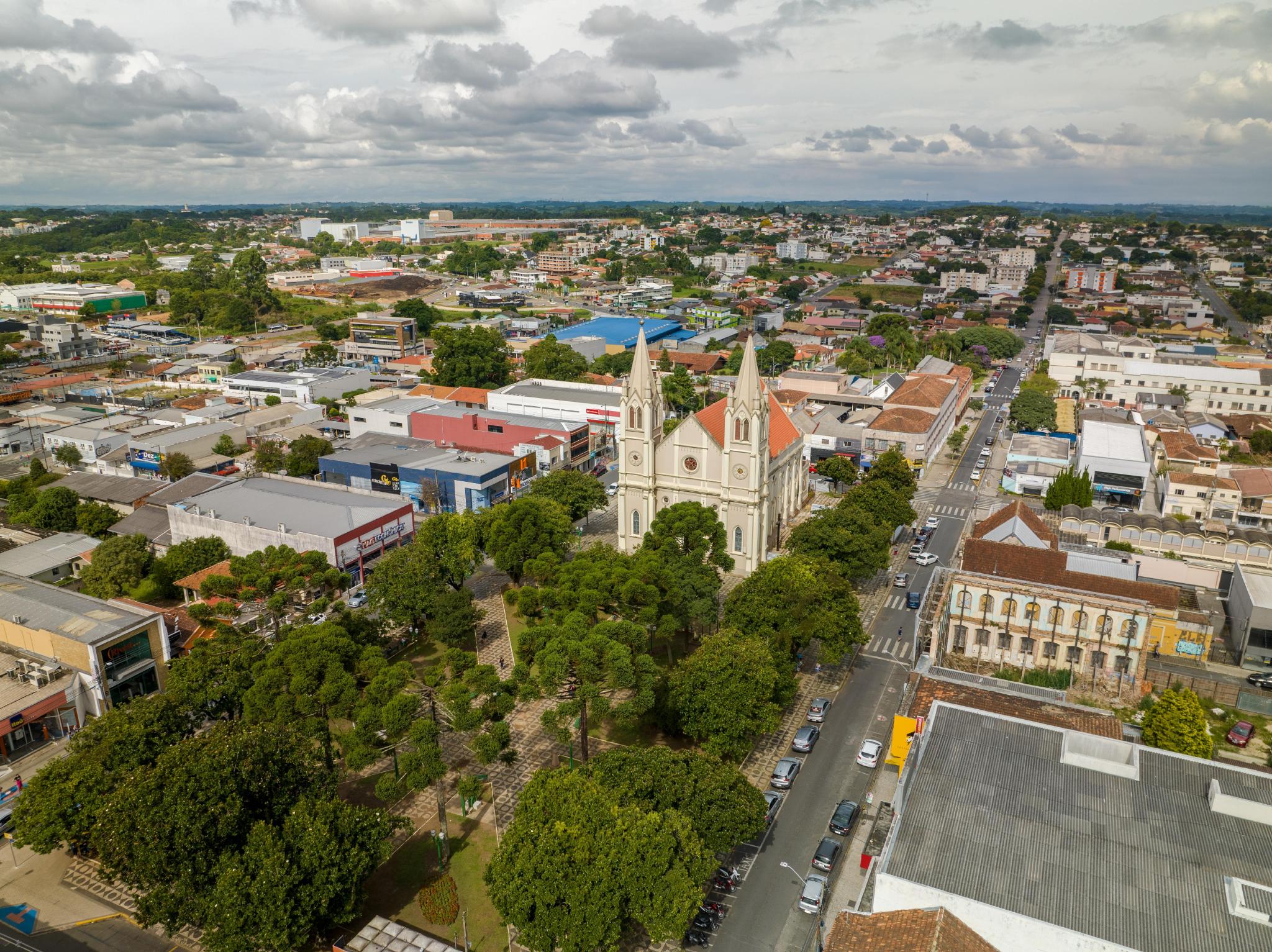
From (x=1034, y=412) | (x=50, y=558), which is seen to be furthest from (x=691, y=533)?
(x=1034, y=412)

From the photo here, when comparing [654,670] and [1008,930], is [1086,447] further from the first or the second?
[1008,930]

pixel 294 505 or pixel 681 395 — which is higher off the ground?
pixel 681 395

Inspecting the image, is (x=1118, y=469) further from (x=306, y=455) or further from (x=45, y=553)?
(x=45, y=553)

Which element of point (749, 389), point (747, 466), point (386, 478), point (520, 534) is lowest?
point (386, 478)

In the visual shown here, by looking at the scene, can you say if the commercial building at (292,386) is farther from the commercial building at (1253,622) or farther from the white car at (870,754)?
the commercial building at (1253,622)

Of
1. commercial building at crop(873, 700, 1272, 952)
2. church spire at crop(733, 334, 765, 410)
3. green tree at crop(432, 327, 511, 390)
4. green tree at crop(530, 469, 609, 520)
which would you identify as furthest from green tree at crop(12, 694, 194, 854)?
green tree at crop(432, 327, 511, 390)

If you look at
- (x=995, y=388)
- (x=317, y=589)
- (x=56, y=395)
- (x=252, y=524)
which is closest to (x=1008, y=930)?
(x=317, y=589)

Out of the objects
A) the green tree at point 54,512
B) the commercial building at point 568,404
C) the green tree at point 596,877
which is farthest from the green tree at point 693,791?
the commercial building at point 568,404
